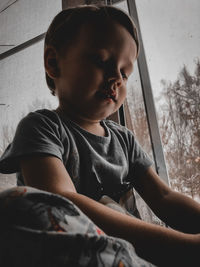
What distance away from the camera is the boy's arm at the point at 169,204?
0.62 metres

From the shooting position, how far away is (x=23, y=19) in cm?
135

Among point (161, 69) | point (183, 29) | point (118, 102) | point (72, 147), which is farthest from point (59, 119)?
point (183, 29)

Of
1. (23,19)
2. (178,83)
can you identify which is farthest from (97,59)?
(23,19)

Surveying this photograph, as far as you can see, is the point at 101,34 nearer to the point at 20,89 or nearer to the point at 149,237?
the point at 149,237

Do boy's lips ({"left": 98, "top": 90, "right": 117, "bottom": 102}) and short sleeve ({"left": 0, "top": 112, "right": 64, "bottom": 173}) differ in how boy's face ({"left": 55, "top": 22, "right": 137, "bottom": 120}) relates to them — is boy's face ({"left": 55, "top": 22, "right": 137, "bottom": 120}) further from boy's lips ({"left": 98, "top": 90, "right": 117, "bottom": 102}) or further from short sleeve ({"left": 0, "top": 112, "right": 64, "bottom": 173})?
short sleeve ({"left": 0, "top": 112, "right": 64, "bottom": 173})

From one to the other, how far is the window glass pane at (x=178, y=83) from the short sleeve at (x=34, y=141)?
521 mm

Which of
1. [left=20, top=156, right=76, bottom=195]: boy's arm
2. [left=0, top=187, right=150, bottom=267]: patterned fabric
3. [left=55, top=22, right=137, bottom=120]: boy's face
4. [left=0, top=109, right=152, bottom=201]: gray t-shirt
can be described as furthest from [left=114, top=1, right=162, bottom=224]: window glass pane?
[left=0, top=187, right=150, bottom=267]: patterned fabric

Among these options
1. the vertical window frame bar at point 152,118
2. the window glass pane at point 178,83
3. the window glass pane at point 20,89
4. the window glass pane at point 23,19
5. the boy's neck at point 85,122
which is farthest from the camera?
the window glass pane at point 23,19

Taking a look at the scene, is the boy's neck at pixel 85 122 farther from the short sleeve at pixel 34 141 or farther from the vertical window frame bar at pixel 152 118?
the vertical window frame bar at pixel 152 118

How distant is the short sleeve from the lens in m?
0.50

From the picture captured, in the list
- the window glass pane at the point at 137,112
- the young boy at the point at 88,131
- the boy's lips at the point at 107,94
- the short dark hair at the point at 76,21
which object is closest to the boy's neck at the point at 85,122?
the young boy at the point at 88,131

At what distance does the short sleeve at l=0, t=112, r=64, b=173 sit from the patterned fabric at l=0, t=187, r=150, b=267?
0.24 metres

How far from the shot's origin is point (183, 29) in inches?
35.7

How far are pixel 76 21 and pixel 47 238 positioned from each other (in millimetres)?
676
